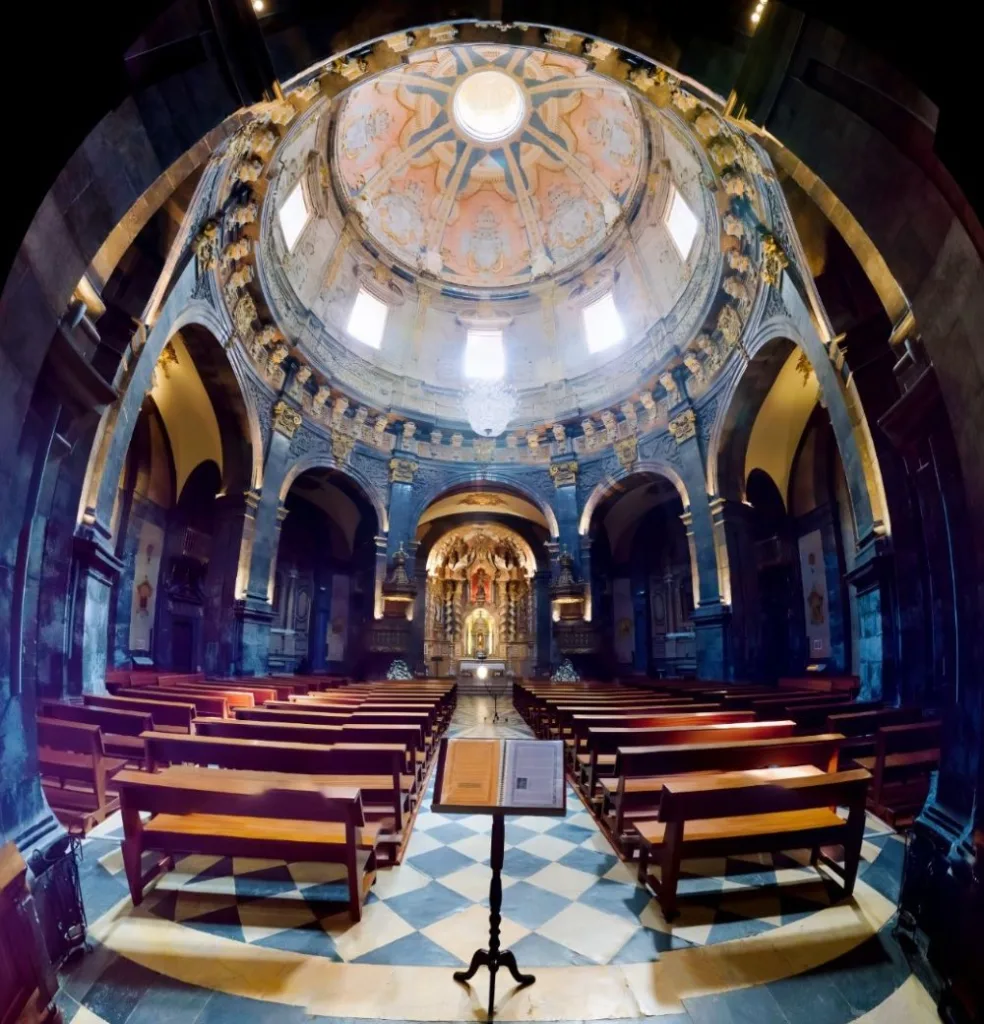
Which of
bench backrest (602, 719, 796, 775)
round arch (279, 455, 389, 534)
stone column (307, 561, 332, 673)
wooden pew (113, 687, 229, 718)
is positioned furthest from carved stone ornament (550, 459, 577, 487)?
bench backrest (602, 719, 796, 775)

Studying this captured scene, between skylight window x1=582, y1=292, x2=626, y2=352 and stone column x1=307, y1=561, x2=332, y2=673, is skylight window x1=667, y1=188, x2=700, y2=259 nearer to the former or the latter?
skylight window x1=582, y1=292, x2=626, y2=352

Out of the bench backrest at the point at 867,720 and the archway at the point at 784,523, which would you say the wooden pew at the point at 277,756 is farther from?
the archway at the point at 784,523

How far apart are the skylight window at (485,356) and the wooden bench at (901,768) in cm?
1565

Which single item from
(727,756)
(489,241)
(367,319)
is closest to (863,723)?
(727,756)

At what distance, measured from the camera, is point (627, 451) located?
16031 millimetres

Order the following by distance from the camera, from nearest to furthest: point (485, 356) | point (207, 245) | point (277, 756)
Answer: point (277, 756) → point (207, 245) → point (485, 356)

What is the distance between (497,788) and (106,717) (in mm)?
4528

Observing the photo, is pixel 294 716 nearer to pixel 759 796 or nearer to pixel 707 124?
pixel 759 796

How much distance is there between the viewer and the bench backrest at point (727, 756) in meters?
3.53

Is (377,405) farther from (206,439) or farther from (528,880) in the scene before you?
(528,880)

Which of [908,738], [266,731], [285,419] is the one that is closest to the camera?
[266,731]

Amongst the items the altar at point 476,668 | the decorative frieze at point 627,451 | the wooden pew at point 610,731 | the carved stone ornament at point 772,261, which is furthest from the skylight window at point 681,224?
the altar at point 476,668

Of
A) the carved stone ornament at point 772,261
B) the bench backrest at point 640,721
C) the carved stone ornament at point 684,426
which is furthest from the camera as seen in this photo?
the carved stone ornament at point 684,426

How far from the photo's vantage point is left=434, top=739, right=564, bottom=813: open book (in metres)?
2.23
